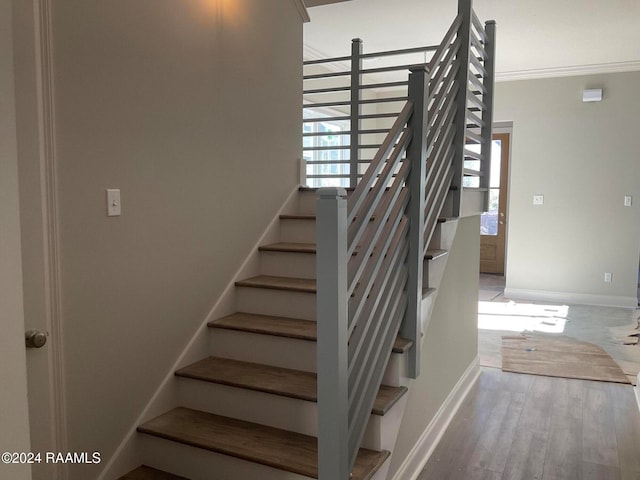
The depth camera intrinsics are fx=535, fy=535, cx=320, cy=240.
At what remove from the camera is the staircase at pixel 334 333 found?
70.1 inches

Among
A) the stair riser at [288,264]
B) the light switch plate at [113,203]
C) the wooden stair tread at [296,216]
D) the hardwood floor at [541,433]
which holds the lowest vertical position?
the hardwood floor at [541,433]

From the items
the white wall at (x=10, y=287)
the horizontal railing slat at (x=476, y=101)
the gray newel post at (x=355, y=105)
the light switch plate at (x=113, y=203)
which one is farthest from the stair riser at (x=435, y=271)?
the white wall at (x=10, y=287)

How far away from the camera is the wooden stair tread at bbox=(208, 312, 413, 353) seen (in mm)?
2403

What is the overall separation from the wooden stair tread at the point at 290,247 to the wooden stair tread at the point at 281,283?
156 mm

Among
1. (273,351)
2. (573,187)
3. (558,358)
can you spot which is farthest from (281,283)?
(573,187)

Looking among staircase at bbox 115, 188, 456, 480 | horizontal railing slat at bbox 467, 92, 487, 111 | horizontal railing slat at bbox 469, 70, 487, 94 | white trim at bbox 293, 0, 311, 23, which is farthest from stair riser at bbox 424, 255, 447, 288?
white trim at bbox 293, 0, 311, 23

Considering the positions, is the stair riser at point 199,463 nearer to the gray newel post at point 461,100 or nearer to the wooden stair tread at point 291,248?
the wooden stair tread at point 291,248

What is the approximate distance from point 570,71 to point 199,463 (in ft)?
20.0

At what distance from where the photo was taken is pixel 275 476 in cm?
203

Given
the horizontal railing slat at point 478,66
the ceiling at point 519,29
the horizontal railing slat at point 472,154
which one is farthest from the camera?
the ceiling at point 519,29

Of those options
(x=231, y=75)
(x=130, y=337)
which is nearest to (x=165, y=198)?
(x=130, y=337)

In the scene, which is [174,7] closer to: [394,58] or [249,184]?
[249,184]

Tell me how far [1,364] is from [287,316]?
5.04 feet

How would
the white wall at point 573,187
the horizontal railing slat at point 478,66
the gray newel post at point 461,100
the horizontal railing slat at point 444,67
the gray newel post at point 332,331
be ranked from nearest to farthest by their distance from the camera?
the gray newel post at point 332,331 → the horizontal railing slat at point 444,67 → the gray newel post at point 461,100 → the horizontal railing slat at point 478,66 → the white wall at point 573,187
